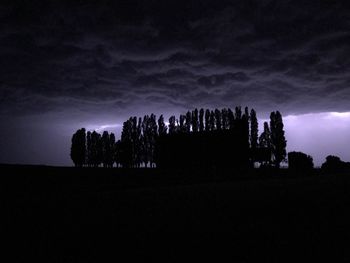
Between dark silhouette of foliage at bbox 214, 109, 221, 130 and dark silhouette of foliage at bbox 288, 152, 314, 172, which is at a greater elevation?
dark silhouette of foliage at bbox 214, 109, 221, 130

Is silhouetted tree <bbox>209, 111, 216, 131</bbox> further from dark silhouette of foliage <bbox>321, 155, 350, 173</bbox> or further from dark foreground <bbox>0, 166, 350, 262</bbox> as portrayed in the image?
dark foreground <bbox>0, 166, 350, 262</bbox>

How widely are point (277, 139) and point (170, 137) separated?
20.3 m

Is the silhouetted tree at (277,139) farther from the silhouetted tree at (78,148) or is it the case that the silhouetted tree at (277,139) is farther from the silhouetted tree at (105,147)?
the silhouetted tree at (78,148)

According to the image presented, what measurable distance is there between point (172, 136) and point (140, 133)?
14635 millimetres

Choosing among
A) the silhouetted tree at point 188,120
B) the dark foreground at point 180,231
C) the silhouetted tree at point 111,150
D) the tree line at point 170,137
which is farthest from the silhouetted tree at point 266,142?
the dark foreground at point 180,231

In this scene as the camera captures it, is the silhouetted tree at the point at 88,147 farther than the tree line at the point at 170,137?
Yes

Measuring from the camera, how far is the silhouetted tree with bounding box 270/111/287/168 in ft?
170

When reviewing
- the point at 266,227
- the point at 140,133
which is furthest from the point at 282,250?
the point at 140,133

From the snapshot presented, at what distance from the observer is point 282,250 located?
82.9 inches

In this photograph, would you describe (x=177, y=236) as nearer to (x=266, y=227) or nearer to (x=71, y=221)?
(x=266, y=227)

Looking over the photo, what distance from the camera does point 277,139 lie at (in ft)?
176

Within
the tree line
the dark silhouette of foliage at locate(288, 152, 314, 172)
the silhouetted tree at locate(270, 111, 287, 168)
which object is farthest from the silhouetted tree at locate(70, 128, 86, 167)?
the dark silhouette of foliage at locate(288, 152, 314, 172)

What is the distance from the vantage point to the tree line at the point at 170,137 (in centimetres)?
4816

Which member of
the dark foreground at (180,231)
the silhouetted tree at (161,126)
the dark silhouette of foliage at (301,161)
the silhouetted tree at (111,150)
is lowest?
the dark foreground at (180,231)
